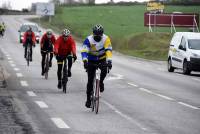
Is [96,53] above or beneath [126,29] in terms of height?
above

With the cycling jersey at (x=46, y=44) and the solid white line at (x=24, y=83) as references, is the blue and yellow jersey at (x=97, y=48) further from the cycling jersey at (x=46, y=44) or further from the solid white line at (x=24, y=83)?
the cycling jersey at (x=46, y=44)

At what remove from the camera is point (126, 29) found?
7206 cm

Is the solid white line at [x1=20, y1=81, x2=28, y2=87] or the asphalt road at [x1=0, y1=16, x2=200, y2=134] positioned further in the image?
the solid white line at [x1=20, y1=81, x2=28, y2=87]

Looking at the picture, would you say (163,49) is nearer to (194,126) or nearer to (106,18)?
(194,126)

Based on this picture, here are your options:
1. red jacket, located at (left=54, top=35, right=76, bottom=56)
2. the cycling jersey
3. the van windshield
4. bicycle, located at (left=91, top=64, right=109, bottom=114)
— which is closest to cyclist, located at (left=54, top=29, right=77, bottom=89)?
red jacket, located at (left=54, top=35, right=76, bottom=56)

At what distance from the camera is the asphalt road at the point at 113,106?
36.1 feet

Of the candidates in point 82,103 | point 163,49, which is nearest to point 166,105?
point 82,103

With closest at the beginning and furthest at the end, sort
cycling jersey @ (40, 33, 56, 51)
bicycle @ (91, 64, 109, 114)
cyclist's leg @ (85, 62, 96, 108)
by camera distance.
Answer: bicycle @ (91, 64, 109, 114) → cyclist's leg @ (85, 62, 96, 108) → cycling jersey @ (40, 33, 56, 51)

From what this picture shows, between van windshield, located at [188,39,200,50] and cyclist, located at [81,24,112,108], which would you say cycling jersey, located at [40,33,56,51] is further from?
cyclist, located at [81,24,112,108]

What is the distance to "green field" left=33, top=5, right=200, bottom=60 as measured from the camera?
50950mm

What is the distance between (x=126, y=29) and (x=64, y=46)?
54.4 metres

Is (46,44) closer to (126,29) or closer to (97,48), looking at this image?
(97,48)

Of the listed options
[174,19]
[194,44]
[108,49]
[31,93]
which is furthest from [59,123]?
[174,19]

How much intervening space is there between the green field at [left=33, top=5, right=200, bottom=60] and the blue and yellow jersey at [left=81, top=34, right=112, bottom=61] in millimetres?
29990
